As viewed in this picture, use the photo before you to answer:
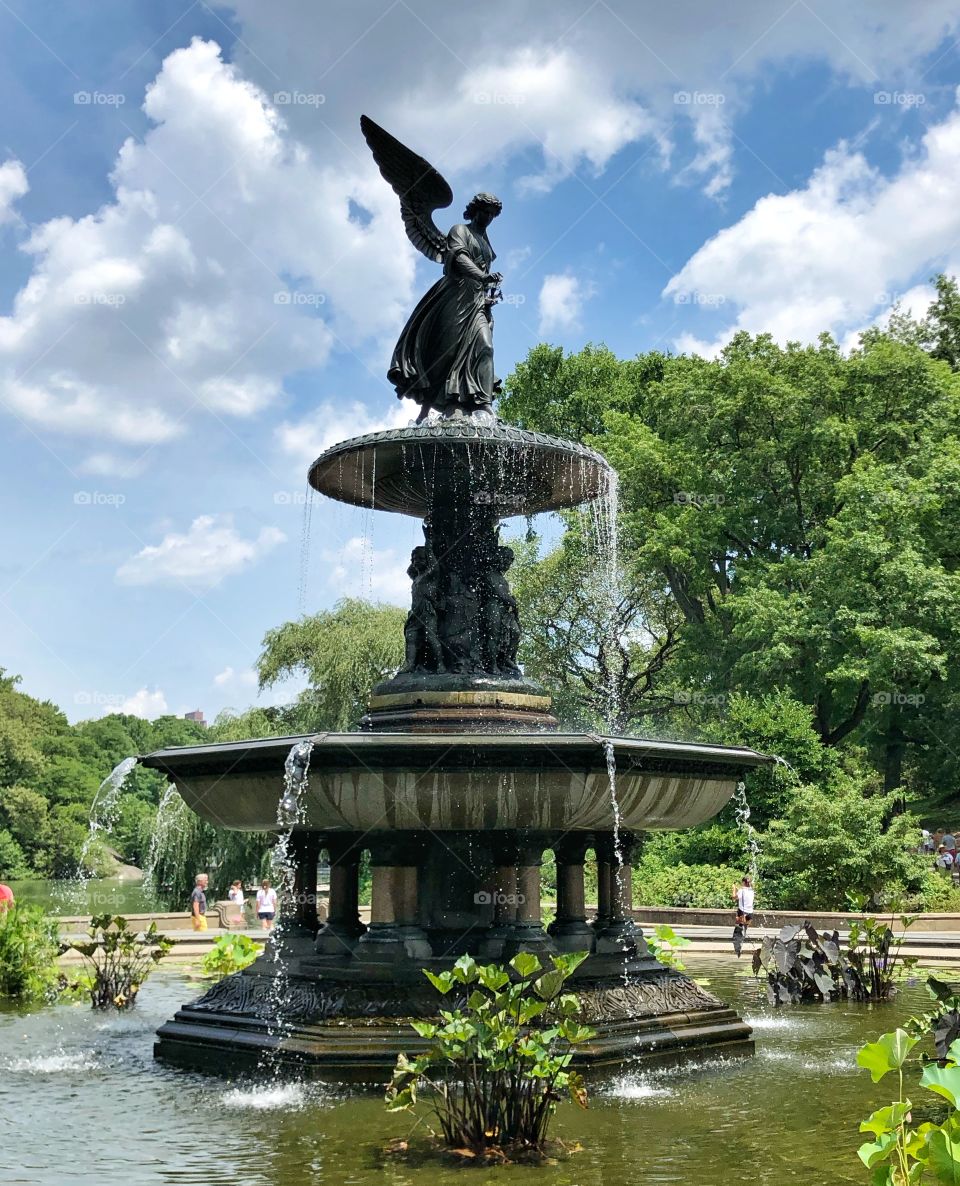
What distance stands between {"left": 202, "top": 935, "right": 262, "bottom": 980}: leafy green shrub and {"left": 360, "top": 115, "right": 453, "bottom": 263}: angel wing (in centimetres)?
657

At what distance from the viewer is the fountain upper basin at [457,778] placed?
805 cm

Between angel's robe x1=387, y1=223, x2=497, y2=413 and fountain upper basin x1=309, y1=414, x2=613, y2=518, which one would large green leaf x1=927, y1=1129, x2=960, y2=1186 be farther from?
angel's robe x1=387, y1=223, x2=497, y2=413

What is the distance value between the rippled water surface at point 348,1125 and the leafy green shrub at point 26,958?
2.89 m

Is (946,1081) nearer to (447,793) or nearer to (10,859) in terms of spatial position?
(447,793)

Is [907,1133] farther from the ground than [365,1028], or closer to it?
farther from the ground

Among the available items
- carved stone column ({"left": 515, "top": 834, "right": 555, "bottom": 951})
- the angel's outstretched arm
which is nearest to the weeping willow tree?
the angel's outstretched arm

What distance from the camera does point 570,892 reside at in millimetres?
9672

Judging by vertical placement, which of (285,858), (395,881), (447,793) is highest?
(447,793)

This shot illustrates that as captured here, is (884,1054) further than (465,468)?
No

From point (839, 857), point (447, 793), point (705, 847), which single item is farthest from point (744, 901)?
point (447, 793)

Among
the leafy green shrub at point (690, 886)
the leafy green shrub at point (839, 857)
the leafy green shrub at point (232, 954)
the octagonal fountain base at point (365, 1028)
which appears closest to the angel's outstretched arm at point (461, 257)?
the octagonal fountain base at point (365, 1028)

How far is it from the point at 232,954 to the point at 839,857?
1339 centimetres

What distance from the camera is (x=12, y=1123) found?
6496 mm

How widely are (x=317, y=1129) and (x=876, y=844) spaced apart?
17778 millimetres
